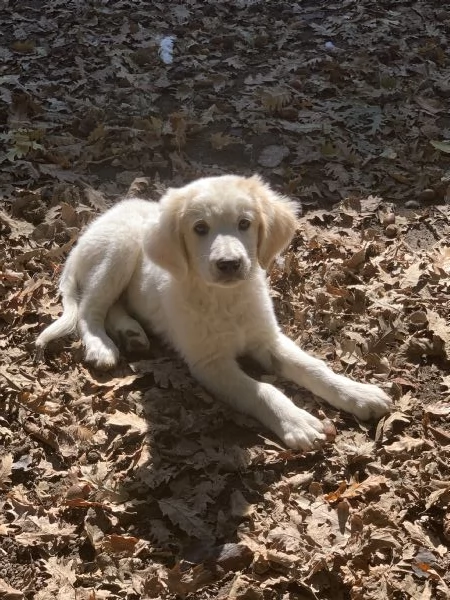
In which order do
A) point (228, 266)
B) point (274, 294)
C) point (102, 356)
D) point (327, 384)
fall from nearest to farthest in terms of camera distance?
point (228, 266), point (327, 384), point (102, 356), point (274, 294)

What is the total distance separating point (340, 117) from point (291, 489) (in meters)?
4.05

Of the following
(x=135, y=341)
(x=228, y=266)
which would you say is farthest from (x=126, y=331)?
(x=228, y=266)

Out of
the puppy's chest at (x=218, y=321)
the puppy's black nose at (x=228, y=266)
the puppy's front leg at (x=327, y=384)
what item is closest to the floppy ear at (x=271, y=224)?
the puppy's chest at (x=218, y=321)

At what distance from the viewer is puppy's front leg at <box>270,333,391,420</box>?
3.62 meters

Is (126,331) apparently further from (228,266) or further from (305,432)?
(305,432)

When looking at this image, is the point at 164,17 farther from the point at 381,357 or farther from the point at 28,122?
the point at 381,357

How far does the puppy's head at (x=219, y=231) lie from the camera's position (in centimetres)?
350

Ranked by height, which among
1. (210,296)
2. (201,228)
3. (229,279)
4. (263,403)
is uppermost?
(201,228)

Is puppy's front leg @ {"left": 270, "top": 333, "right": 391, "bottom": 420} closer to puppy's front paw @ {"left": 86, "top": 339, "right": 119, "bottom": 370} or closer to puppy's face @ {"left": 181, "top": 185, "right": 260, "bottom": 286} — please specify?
puppy's face @ {"left": 181, "top": 185, "right": 260, "bottom": 286}

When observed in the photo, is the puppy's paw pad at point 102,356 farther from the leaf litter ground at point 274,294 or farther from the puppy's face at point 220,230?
the puppy's face at point 220,230

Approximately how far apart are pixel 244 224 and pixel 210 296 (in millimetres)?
448

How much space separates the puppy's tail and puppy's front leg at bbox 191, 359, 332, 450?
2.85 feet

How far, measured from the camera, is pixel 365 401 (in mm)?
3619

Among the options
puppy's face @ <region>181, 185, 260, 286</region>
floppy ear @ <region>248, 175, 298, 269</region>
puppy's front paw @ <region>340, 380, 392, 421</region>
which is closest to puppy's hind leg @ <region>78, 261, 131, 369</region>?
puppy's face @ <region>181, 185, 260, 286</region>
